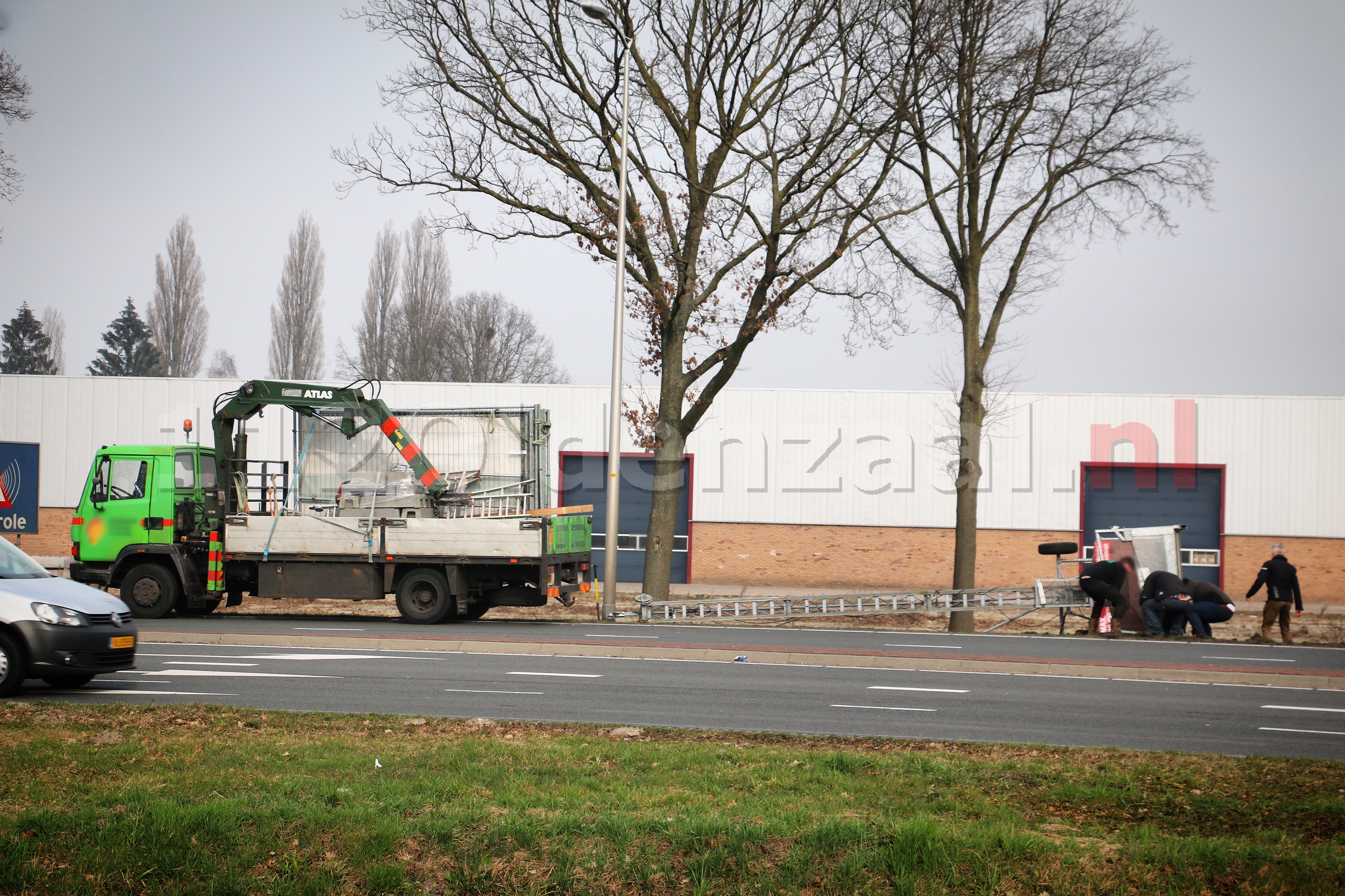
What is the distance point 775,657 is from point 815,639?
2.68 meters

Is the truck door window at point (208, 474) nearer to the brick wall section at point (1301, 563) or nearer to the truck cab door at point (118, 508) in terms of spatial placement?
the truck cab door at point (118, 508)

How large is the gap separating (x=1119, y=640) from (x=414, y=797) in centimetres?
1457

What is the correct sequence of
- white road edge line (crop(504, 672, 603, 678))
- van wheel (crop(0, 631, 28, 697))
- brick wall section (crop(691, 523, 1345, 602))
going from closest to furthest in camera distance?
1. van wheel (crop(0, 631, 28, 697))
2. white road edge line (crop(504, 672, 603, 678))
3. brick wall section (crop(691, 523, 1345, 602))

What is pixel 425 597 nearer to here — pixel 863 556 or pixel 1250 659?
pixel 1250 659

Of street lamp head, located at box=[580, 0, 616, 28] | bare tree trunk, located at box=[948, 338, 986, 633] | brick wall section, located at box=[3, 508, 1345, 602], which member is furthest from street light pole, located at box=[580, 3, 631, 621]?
brick wall section, located at box=[3, 508, 1345, 602]

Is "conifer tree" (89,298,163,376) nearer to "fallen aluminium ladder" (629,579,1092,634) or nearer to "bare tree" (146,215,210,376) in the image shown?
"bare tree" (146,215,210,376)

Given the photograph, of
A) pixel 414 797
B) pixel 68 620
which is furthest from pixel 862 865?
pixel 68 620

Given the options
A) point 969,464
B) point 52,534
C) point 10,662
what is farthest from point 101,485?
point 52,534

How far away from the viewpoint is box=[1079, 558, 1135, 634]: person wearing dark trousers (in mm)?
19250

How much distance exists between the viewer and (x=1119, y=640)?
18.0 m

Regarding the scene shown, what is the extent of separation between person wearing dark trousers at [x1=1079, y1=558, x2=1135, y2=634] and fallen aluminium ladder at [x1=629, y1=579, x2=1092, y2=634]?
2.48 ft

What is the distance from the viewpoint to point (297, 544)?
18.9 metres

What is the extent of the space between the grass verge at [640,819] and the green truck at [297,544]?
1025 cm

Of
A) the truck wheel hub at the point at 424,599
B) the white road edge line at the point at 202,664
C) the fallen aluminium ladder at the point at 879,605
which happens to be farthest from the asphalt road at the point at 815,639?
the white road edge line at the point at 202,664
